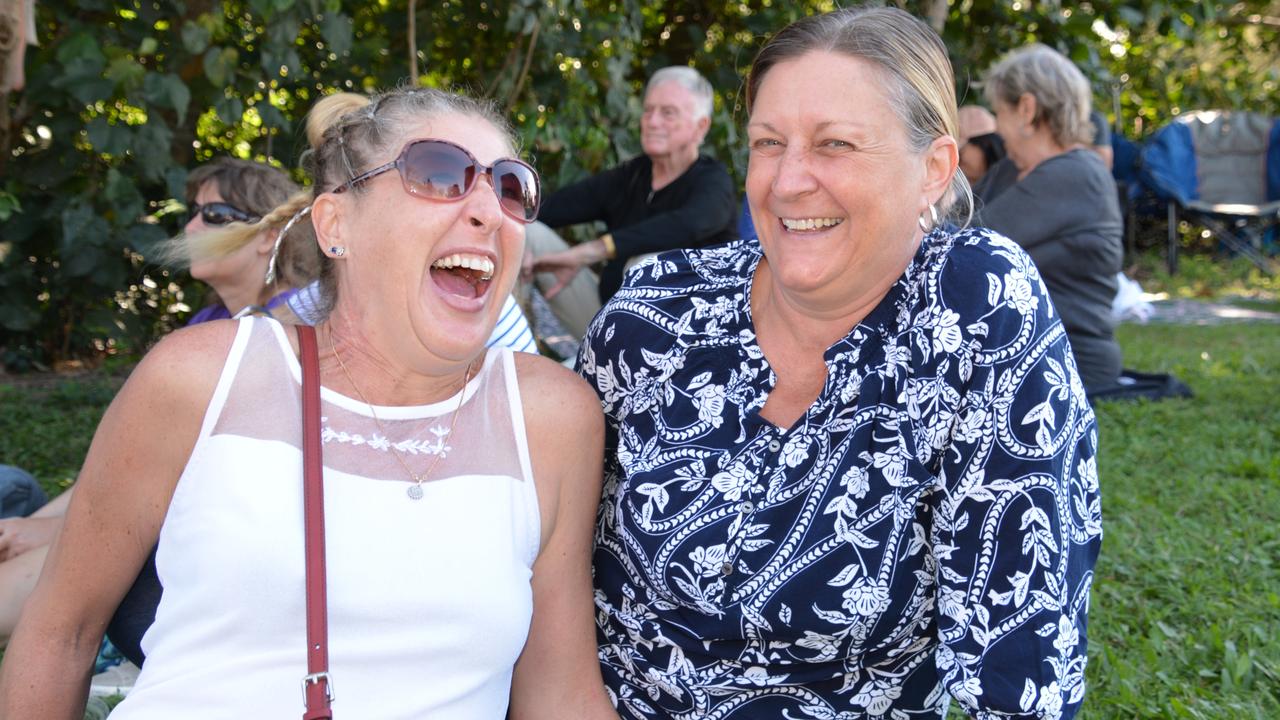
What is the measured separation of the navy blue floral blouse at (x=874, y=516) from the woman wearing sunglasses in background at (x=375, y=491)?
0.46 feet

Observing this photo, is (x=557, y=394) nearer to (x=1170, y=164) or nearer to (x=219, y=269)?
(x=219, y=269)

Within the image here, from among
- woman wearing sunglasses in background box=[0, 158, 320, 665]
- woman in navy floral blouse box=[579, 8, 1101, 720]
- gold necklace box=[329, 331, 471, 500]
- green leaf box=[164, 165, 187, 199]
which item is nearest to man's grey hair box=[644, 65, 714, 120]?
green leaf box=[164, 165, 187, 199]

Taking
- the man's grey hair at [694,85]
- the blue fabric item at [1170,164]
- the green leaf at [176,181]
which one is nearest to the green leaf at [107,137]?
the green leaf at [176,181]

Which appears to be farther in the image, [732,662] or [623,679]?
[623,679]

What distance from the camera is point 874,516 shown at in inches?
73.8

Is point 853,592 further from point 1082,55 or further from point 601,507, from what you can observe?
point 1082,55

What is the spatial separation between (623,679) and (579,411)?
512 mm

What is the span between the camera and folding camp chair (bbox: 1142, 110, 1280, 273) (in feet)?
43.0

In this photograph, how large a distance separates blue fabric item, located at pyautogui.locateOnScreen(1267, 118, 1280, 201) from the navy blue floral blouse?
13.2 metres

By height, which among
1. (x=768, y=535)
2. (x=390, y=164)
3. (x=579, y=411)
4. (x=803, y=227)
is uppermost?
(x=390, y=164)

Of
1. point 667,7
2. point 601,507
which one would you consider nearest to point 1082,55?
point 667,7

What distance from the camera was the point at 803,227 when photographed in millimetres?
1986

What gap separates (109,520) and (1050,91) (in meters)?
5.03

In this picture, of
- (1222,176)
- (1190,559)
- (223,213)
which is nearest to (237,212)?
(223,213)
